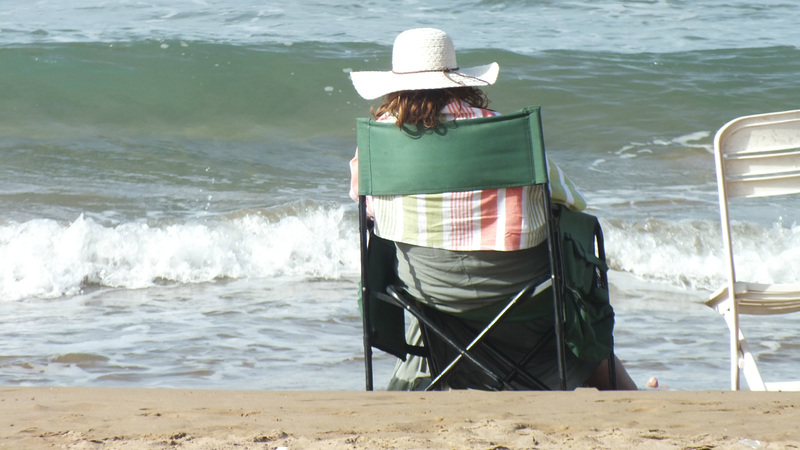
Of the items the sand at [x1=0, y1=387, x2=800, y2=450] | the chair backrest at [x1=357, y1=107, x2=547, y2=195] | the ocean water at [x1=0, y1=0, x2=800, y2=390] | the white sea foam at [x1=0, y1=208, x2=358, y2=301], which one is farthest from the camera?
the white sea foam at [x1=0, y1=208, x2=358, y2=301]

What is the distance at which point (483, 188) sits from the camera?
8.81 ft

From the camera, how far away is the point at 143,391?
2.66 meters

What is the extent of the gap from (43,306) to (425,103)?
2.86 m


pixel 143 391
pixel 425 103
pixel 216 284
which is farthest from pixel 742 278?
pixel 143 391

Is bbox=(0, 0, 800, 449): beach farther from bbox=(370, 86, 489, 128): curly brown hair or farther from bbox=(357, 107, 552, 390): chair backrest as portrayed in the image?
bbox=(370, 86, 489, 128): curly brown hair

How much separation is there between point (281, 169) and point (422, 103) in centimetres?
551

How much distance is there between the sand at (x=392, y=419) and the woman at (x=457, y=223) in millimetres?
338

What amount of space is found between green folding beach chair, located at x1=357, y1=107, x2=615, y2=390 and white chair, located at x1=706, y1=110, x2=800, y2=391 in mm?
364

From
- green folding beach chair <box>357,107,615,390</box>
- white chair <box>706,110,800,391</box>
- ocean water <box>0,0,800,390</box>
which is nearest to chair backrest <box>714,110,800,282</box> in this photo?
white chair <box>706,110,800,391</box>

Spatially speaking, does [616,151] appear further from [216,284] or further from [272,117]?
[216,284]

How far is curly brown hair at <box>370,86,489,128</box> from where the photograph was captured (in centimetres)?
272

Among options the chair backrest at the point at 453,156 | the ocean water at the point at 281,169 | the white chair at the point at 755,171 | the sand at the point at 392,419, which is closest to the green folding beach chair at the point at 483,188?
the chair backrest at the point at 453,156

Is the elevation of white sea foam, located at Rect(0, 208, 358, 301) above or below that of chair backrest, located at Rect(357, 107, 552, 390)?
below

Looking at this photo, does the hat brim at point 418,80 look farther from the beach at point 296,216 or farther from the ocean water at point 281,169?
the ocean water at point 281,169
